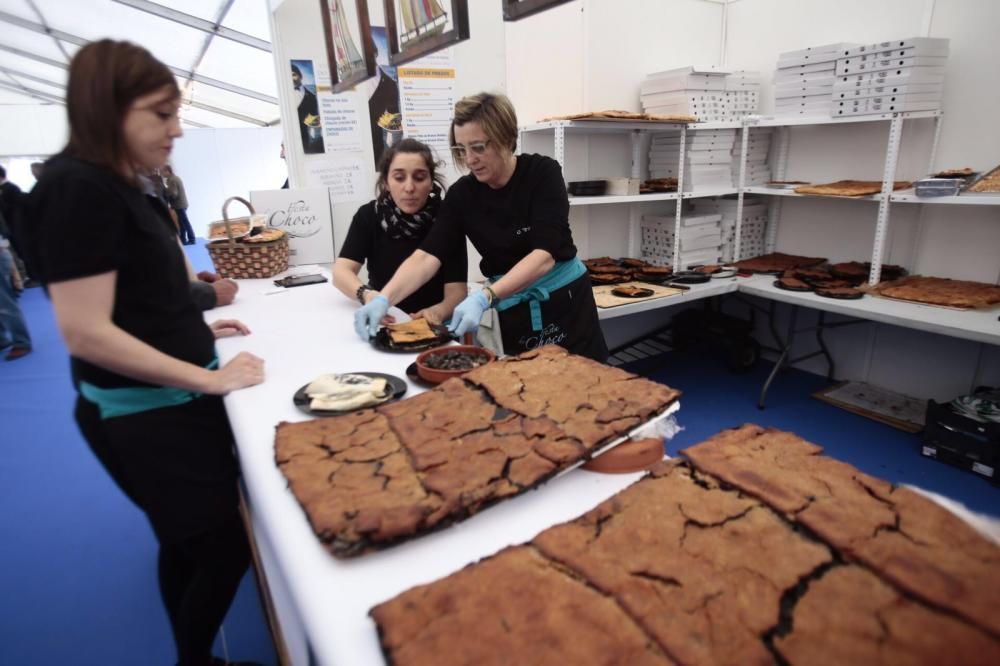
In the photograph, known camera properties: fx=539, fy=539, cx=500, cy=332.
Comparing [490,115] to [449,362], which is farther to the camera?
[490,115]

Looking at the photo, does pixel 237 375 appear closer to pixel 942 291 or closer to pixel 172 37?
pixel 942 291

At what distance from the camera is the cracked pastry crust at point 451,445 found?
0.71m

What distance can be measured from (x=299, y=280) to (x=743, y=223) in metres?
2.95

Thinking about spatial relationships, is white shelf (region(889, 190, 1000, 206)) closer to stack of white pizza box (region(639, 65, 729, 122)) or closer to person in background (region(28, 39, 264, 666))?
stack of white pizza box (region(639, 65, 729, 122))

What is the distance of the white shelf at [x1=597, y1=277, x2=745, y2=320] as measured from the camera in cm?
284

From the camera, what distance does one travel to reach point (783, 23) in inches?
140

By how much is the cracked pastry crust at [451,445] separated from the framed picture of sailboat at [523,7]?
0.84 meters

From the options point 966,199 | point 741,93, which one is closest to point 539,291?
point 966,199

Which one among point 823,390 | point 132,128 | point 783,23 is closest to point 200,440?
point 132,128

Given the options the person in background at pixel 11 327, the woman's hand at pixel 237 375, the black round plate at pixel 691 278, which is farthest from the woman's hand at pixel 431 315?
the person in background at pixel 11 327

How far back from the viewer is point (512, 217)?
1.83 meters

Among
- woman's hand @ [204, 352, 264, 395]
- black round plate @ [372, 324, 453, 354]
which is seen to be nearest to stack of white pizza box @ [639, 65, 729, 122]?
black round plate @ [372, 324, 453, 354]

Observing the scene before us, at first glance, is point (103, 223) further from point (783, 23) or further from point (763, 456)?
point (783, 23)

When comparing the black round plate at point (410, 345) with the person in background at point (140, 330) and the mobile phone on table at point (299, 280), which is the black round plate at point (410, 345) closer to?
the person in background at point (140, 330)
